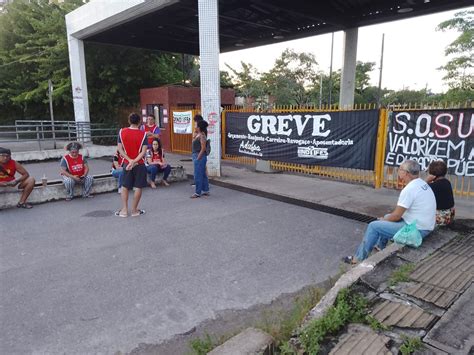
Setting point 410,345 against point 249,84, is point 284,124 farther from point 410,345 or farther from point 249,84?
point 249,84

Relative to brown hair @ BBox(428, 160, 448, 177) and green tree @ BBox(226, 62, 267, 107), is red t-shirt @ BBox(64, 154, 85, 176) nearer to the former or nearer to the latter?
brown hair @ BBox(428, 160, 448, 177)

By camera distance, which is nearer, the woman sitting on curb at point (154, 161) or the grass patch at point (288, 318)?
the grass patch at point (288, 318)

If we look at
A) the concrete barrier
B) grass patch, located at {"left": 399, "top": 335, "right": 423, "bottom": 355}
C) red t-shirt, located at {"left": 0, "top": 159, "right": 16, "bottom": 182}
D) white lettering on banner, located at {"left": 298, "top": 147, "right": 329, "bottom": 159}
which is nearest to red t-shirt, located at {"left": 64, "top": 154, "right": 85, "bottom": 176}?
the concrete barrier

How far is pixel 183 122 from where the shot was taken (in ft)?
42.0

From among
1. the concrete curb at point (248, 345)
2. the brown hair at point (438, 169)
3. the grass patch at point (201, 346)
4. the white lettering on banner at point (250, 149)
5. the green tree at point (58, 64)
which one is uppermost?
the green tree at point (58, 64)

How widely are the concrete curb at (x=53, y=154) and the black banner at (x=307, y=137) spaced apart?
5774 mm

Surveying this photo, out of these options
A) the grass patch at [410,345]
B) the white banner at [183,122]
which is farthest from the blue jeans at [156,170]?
the grass patch at [410,345]

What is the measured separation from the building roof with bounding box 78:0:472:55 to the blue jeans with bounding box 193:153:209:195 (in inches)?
231

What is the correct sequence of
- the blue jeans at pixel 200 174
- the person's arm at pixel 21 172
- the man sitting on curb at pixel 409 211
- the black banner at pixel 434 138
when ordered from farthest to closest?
1. the blue jeans at pixel 200 174
2. the person's arm at pixel 21 172
3. the black banner at pixel 434 138
4. the man sitting on curb at pixel 409 211

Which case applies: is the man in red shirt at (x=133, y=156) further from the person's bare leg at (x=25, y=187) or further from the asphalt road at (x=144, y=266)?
the person's bare leg at (x=25, y=187)

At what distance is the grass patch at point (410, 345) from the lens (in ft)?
7.28

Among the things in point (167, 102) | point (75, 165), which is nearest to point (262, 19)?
point (167, 102)

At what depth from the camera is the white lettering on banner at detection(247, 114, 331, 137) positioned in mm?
7816

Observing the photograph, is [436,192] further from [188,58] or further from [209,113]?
[188,58]
